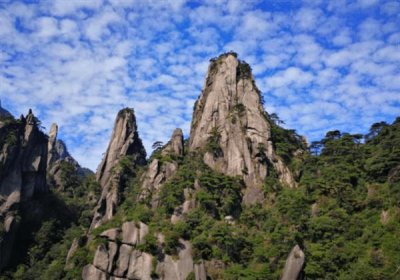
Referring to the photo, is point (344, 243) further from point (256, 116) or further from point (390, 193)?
point (256, 116)

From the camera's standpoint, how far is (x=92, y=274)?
6062 centimetres

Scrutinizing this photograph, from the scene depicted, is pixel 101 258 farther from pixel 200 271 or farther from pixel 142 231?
pixel 200 271

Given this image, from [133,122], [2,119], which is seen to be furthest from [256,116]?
[2,119]

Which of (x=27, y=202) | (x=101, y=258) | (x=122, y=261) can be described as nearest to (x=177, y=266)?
(x=122, y=261)

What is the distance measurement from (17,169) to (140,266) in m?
36.7

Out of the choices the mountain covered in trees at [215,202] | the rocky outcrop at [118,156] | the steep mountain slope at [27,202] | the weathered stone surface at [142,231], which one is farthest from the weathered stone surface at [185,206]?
the steep mountain slope at [27,202]

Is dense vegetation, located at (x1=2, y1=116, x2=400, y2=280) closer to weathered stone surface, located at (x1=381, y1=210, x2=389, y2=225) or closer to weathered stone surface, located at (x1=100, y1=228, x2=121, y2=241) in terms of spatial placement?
weathered stone surface, located at (x1=381, y1=210, x2=389, y2=225)

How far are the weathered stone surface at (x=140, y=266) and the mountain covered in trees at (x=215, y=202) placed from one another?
14 cm

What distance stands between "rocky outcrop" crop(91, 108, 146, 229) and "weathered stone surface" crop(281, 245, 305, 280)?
41705 millimetres

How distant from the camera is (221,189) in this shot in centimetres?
7331

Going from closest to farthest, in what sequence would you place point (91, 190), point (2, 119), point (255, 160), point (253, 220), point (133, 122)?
point (253, 220) < point (255, 160) < point (2, 119) < point (91, 190) < point (133, 122)

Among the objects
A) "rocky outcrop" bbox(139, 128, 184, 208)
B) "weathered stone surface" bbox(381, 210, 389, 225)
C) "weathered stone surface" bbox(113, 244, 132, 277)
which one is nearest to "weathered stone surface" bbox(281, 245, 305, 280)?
"weathered stone surface" bbox(381, 210, 389, 225)

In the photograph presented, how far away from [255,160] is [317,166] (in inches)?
421

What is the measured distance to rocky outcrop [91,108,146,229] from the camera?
3410 inches
